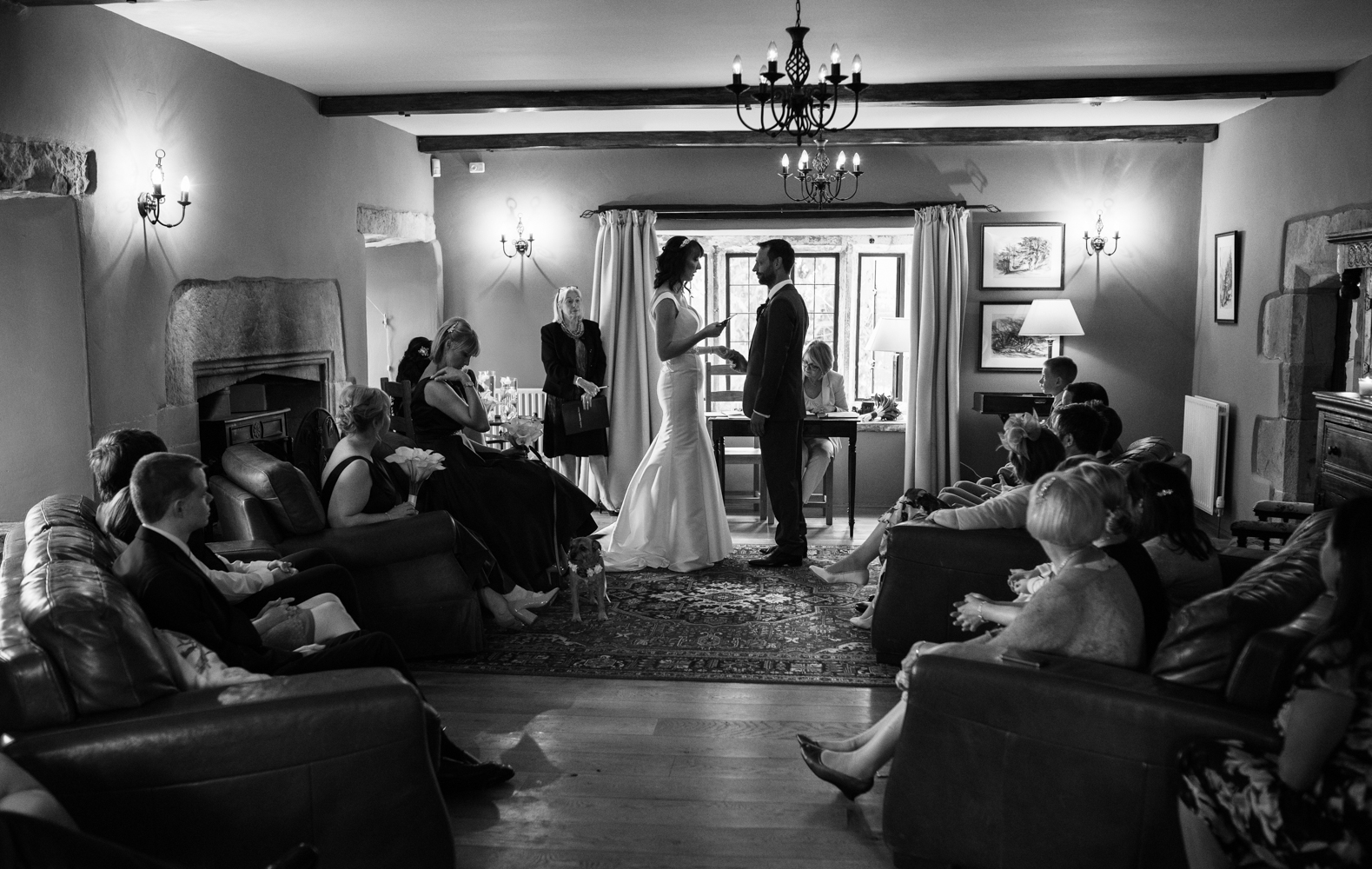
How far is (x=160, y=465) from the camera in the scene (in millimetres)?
2754

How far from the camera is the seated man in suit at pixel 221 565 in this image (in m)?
3.22

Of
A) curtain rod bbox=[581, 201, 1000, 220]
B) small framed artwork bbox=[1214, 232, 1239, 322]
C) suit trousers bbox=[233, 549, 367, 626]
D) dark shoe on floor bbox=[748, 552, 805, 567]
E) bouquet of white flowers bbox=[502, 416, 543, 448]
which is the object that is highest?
curtain rod bbox=[581, 201, 1000, 220]

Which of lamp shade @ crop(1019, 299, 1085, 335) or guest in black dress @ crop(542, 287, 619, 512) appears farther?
lamp shade @ crop(1019, 299, 1085, 335)

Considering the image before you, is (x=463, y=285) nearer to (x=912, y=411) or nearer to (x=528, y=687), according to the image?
(x=912, y=411)

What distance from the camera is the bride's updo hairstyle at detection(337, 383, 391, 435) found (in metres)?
4.32

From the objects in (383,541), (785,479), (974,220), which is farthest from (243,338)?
(974,220)

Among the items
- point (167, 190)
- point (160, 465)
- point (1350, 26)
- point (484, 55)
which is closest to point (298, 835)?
point (160, 465)

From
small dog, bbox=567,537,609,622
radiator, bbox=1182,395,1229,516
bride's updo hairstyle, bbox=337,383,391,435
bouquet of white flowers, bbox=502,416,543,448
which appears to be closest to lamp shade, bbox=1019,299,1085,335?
radiator, bbox=1182,395,1229,516

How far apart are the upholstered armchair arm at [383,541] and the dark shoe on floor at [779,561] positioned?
2.19 m

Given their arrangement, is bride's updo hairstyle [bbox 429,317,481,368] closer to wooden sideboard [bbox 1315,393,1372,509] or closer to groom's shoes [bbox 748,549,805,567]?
groom's shoes [bbox 748,549,805,567]

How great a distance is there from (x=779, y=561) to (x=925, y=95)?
112 inches

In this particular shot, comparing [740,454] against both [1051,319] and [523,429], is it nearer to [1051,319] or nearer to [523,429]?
[1051,319]

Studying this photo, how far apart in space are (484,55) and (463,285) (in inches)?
129

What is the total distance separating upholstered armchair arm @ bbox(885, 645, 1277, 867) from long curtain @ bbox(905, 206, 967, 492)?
5744 mm
